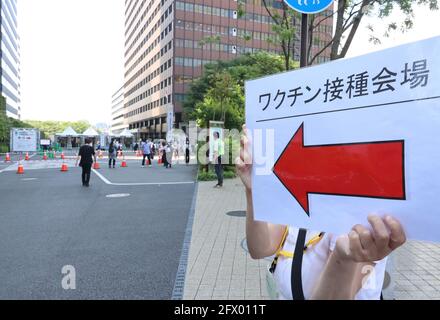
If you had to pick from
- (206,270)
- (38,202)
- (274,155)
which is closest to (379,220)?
(274,155)

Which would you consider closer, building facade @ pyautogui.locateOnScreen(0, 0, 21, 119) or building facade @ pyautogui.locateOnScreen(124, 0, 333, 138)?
building facade @ pyautogui.locateOnScreen(124, 0, 333, 138)

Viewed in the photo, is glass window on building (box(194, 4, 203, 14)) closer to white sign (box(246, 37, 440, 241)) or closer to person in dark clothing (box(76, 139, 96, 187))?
person in dark clothing (box(76, 139, 96, 187))

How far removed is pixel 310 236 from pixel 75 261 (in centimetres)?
444

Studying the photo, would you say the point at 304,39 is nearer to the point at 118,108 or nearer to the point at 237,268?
the point at 237,268

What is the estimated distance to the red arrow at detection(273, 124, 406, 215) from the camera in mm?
1239

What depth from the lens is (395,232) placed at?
118cm

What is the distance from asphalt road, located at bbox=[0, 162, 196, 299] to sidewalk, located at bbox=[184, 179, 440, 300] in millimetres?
313

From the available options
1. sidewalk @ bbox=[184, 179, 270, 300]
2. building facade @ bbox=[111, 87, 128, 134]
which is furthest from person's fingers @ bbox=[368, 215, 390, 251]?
building facade @ bbox=[111, 87, 128, 134]

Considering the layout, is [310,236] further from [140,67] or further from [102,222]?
[140,67]

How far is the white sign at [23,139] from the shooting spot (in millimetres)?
29000

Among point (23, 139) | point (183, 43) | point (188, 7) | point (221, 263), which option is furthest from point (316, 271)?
point (188, 7)

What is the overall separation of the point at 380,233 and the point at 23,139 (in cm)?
3230

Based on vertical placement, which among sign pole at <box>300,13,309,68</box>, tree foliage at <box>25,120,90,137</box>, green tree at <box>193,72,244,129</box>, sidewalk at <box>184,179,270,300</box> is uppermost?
tree foliage at <box>25,120,90,137</box>

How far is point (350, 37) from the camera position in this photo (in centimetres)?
757
